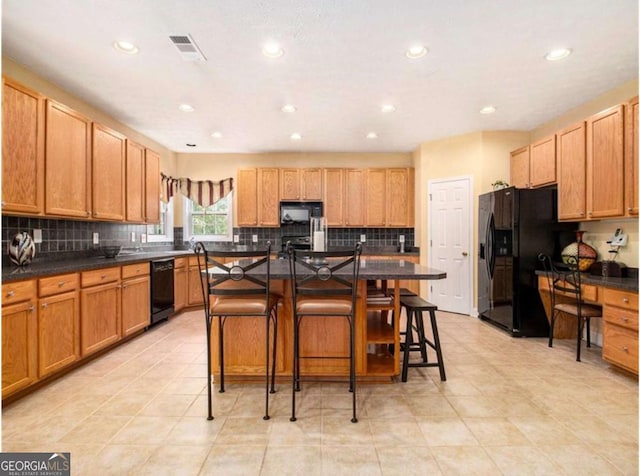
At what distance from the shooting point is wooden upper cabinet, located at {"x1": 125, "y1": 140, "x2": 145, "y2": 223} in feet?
12.7

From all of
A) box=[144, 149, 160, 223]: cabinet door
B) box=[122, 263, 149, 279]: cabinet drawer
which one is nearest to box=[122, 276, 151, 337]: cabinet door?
box=[122, 263, 149, 279]: cabinet drawer

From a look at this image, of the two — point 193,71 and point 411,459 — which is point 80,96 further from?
point 411,459

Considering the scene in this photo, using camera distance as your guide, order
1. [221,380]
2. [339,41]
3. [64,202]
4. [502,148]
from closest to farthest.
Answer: [221,380], [339,41], [64,202], [502,148]

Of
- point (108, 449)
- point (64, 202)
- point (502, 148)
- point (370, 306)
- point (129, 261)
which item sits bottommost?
point (108, 449)

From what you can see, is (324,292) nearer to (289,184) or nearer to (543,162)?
(543,162)

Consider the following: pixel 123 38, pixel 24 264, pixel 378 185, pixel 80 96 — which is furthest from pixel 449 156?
pixel 24 264

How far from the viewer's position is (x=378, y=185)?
5.66 metres

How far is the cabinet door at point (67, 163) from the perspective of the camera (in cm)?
271

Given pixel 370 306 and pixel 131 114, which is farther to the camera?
pixel 131 114

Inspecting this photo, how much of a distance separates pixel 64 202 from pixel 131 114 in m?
1.66

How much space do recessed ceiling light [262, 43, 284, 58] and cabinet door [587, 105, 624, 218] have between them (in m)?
3.00

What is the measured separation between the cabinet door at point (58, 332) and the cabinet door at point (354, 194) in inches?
157

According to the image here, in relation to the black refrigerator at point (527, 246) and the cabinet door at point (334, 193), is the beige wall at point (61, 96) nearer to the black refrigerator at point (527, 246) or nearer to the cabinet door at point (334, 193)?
the cabinet door at point (334, 193)

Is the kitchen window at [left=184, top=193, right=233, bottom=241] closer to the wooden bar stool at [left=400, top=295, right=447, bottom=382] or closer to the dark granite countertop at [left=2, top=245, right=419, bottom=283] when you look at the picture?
the dark granite countertop at [left=2, top=245, right=419, bottom=283]
